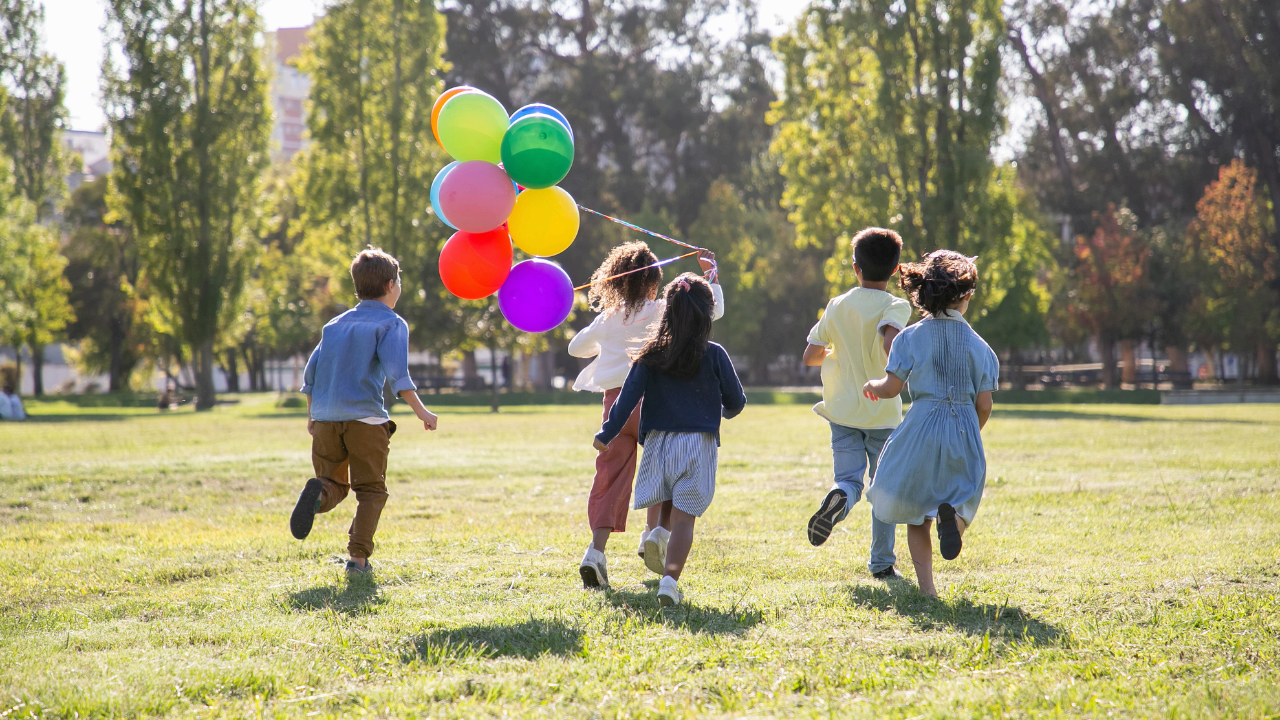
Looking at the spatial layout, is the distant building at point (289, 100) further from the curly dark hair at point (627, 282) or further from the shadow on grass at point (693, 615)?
the shadow on grass at point (693, 615)

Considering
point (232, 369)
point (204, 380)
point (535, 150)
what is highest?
point (535, 150)

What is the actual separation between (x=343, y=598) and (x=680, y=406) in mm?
1772

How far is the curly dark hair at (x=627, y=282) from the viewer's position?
533cm

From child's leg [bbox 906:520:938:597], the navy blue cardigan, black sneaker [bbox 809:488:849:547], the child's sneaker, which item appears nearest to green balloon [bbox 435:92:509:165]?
the navy blue cardigan

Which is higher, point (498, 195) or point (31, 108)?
point (31, 108)

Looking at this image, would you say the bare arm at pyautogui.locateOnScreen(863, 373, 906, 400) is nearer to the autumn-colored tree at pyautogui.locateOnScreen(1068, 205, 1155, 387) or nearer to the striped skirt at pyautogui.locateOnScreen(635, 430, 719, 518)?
the striped skirt at pyautogui.locateOnScreen(635, 430, 719, 518)

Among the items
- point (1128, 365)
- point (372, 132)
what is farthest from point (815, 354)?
point (1128, 365)

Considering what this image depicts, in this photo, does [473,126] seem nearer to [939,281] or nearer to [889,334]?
[889,334]

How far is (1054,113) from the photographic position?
38.0 metres

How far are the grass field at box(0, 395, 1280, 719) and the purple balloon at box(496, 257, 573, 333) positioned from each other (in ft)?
4.47

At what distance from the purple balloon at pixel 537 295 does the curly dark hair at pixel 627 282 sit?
0.44 m

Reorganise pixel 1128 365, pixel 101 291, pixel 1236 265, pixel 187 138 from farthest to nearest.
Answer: pixel 101 291 → pixel 1128 365 → pixel 1236 265 → pixel 187 138

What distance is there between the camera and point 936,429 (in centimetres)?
442

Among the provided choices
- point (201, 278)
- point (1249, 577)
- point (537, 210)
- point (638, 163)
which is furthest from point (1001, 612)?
point (638, 163)
